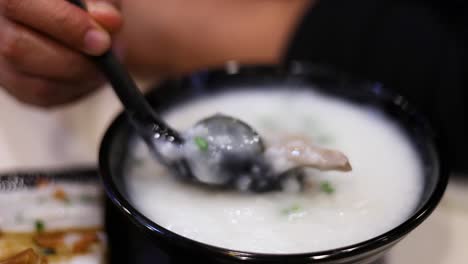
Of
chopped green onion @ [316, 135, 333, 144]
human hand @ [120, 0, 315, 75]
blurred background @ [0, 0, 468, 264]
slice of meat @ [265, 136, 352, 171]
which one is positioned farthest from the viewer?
human hand @ [120, 0, 315, 75]

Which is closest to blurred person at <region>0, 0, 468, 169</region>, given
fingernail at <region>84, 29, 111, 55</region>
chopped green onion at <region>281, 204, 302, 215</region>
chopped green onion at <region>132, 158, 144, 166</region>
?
fingernail at <region>84, 29, 111, 55</region>

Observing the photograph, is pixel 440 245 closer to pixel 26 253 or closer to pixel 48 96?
pixel 26 253

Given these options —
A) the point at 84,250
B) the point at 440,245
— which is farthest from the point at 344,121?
the point at 84,250

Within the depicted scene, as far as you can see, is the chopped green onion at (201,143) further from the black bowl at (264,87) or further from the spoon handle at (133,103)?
the black bowl at (264,87)

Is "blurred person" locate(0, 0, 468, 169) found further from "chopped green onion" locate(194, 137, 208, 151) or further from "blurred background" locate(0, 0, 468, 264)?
"chopped green onion" locate(194, 137, 208, 151)

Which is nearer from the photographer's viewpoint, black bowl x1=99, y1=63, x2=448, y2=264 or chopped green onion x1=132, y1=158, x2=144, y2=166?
black bowl x1=99, y1=63, x2=448, y2=264

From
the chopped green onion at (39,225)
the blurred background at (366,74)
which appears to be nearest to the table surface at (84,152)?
the blurred background at (366,74)

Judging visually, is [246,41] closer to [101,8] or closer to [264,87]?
[264,87]
